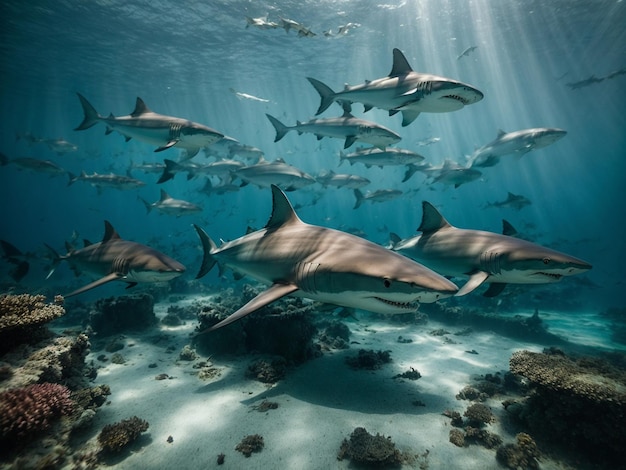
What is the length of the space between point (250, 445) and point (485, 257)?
4.69m

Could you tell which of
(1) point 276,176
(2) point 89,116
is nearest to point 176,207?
(1) point 276,176

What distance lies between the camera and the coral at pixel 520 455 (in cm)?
405

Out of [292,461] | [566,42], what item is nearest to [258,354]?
[292,461]

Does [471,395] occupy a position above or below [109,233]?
below

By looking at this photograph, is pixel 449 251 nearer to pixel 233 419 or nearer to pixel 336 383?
pixel 336 383

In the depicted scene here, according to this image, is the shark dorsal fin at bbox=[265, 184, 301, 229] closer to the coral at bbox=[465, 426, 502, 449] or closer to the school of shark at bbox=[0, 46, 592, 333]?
the school of shark at bbox=[0, 46, 592, 333]

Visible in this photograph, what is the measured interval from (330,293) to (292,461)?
223 centimetres

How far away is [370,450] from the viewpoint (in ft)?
12.8

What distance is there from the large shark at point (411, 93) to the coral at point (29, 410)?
736cm

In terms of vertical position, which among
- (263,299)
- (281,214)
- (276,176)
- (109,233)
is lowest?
(263,299)

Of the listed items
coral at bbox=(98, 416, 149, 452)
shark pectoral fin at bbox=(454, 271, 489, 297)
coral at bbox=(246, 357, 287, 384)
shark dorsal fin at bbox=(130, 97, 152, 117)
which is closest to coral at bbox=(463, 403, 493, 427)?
shark pectoral fin at bbox=(454, 271, 489, 297)

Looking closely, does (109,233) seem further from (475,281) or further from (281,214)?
(475,281)

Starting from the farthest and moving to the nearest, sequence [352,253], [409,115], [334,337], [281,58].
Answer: [281,58], [334,337], [409,115], [352,253]

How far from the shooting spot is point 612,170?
106 metres
